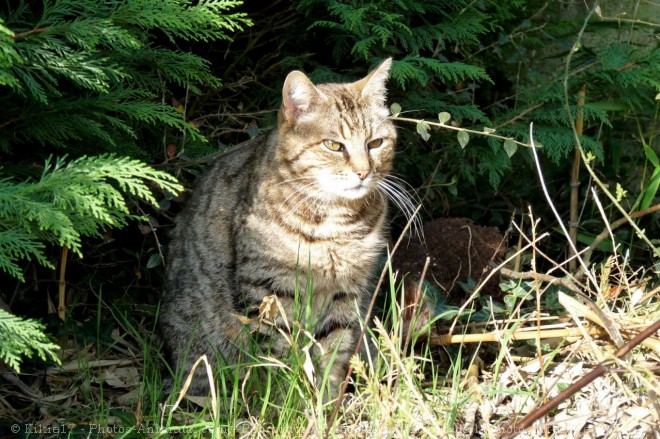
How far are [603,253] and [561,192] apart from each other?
48cm

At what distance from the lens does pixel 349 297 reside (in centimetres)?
368

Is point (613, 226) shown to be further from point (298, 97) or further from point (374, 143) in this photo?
point (298, 97)

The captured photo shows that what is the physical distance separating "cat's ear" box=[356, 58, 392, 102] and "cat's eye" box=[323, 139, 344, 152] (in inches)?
11.5

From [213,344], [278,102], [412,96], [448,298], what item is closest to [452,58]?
[412,96]

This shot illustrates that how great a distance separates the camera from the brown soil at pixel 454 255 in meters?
4.32

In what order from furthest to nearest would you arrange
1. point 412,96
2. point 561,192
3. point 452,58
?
point 561,192
point 452,58
point 412,96

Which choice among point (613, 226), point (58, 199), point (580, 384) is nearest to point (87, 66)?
point (58, 199)

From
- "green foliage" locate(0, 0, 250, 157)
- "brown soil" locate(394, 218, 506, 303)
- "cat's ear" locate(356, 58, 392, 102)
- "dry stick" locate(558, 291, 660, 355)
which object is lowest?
"brown soil" locate(394, 218, 506, 303)

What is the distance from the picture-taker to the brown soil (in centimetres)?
432

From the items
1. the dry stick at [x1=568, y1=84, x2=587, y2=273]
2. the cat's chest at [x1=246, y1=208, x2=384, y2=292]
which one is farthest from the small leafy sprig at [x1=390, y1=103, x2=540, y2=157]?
the dry stick at [x1=568, y1=84, x2=587, y2=273]

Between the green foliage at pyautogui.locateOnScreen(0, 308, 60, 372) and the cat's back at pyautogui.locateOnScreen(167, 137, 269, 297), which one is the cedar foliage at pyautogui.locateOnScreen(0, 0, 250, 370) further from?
the cat's back at pyautogui.locateOnScreen(167, 137, 269, 297)

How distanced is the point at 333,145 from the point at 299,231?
0.42 m

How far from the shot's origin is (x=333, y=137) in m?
3.62

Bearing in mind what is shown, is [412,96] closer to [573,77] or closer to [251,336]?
[573,77]
